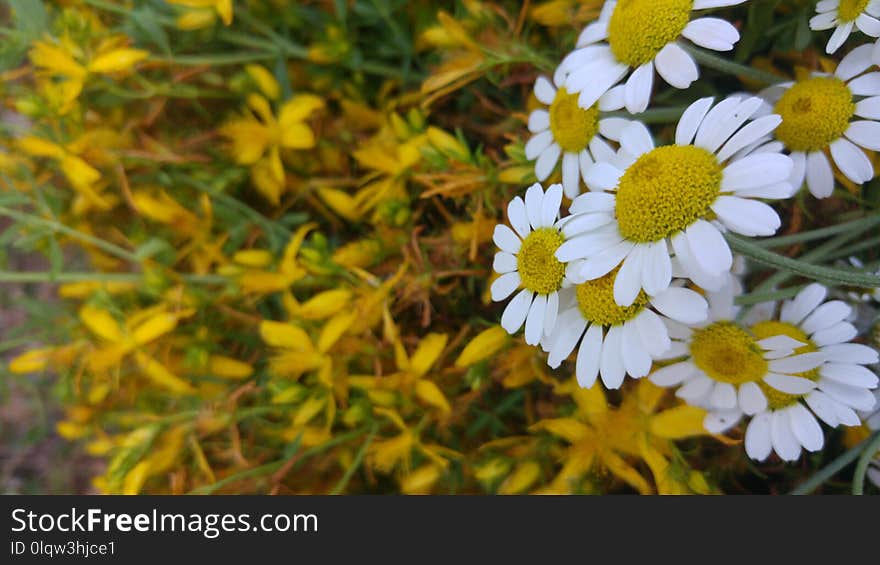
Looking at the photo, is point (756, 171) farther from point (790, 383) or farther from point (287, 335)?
point (287, 335)

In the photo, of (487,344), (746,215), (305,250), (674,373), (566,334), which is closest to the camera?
(746,215)

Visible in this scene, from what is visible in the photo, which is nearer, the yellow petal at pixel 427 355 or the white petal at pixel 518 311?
the white petal at pixel 518 311

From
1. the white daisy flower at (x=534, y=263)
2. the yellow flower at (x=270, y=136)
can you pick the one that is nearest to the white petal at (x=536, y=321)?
Result: the white daisy flower at (x=534, y=263)

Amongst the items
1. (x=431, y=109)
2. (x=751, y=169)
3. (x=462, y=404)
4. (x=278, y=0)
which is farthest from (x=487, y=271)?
(x=278, y=0)

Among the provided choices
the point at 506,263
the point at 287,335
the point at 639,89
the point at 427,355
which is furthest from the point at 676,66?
the point at 287,335

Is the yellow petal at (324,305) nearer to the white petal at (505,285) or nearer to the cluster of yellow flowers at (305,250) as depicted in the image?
the cluster of yellow flowers at (305,250)
